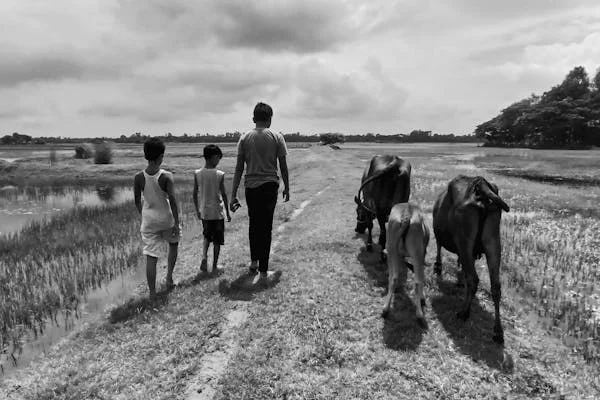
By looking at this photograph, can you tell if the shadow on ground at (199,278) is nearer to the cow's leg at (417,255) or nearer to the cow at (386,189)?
the cow at (386,189)

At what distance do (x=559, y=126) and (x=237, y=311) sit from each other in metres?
65.2

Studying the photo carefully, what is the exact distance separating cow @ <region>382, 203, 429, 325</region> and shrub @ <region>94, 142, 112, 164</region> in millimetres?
36822

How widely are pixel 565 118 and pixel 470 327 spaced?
63.0 m

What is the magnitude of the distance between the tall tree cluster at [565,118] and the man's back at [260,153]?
61.2 meters

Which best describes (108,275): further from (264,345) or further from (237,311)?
(264,345)

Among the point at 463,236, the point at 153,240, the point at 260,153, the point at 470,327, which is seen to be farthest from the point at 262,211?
the point at 470,327

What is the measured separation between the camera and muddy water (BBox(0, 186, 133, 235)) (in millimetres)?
16344

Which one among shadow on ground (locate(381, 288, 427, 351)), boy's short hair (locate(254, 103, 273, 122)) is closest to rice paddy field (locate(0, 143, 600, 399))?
shadow on ground (locate(381, 288, 427, 351))

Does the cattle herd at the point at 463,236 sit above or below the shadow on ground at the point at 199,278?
above

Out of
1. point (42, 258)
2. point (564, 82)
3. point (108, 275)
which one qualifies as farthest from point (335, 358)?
point (564, 82)

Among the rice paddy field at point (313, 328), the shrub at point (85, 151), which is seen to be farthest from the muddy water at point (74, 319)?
the shrub at point (85, 151)

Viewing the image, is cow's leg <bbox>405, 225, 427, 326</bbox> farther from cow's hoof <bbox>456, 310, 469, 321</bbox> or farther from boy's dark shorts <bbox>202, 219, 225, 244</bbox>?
Answer: boy's dark shorts <bbox>202, 219, 225, 244</bbox>

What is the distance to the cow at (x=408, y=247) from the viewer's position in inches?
200

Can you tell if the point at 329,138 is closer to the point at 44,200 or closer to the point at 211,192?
the point at 44,200
